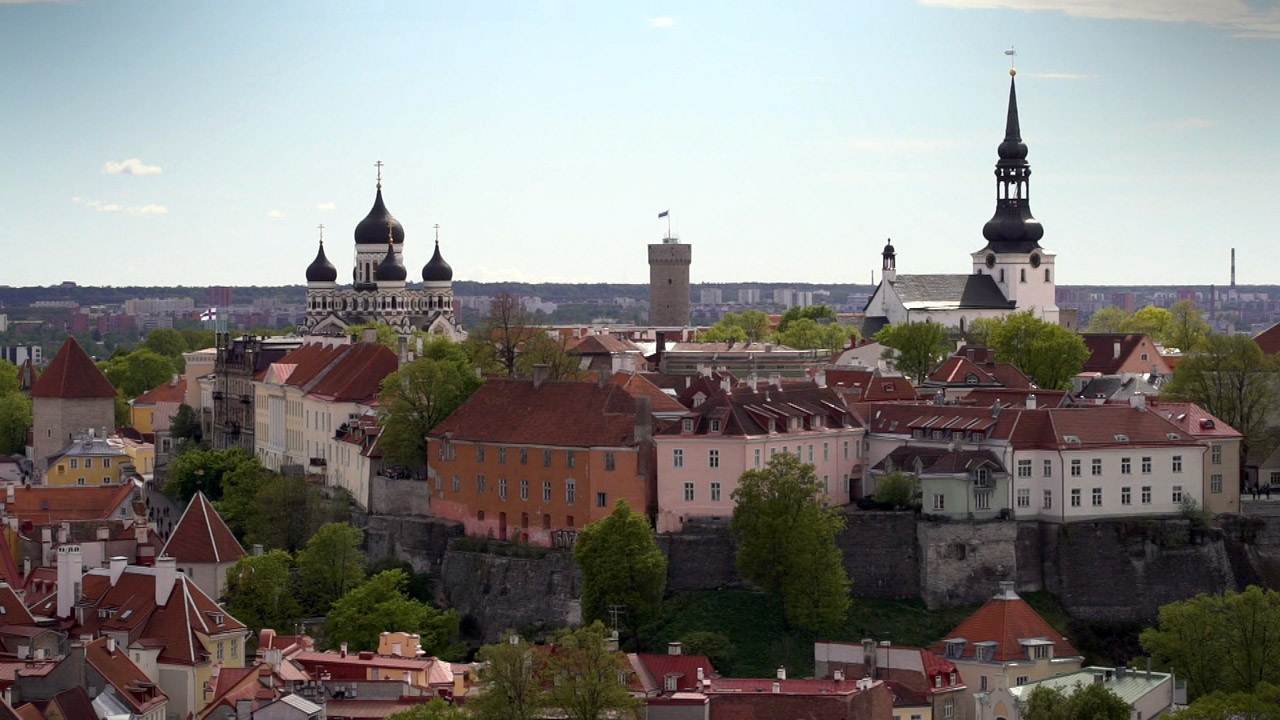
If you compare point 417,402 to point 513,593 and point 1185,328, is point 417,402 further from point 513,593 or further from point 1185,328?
point 1185,328

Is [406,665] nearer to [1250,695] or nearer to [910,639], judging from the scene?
[910,639]

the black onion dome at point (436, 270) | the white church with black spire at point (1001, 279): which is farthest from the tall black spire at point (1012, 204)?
the black onion dome at point (436, 270)

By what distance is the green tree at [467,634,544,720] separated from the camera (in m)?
61.8

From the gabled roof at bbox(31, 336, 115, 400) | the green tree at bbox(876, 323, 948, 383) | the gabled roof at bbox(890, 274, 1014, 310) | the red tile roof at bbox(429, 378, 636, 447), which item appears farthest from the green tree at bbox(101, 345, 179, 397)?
the red tile roof at bbox(429, 378, 636, 447)

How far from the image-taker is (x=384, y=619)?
7938cm

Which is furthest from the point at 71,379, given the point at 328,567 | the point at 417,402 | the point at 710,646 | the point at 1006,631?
the point at 1006,631

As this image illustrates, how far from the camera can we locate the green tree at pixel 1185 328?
127000mm

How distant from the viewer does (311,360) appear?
381ft

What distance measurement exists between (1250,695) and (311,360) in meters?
57.9

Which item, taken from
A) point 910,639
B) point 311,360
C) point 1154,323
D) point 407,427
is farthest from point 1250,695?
point 1154,323

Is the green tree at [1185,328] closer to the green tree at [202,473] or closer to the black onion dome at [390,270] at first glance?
the green tree at [202,473]

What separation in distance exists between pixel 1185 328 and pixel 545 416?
171 feet

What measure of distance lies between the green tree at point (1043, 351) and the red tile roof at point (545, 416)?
27.5 meters

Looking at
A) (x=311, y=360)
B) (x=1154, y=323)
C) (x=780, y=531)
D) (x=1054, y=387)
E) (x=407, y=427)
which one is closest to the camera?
(x=780, y=531)
